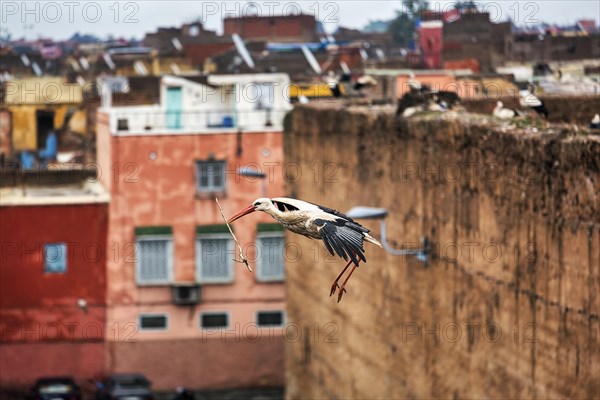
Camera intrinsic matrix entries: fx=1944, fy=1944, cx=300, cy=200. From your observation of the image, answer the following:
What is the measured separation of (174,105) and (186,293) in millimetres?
4497

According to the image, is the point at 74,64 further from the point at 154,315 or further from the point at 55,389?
the point at 55,389

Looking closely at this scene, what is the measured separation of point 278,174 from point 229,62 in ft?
67.6

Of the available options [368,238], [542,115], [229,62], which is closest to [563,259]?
[542,115]

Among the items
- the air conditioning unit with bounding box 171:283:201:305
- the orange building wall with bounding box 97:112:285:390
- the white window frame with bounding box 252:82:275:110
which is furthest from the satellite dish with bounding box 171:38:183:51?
the air conditioning unit with bounding box 171:283:201:305

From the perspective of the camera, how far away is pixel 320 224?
8508mm

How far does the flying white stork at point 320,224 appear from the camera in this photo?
8297 millimetres

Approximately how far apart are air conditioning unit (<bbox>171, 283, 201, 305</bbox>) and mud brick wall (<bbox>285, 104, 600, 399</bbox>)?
7156 millimetres

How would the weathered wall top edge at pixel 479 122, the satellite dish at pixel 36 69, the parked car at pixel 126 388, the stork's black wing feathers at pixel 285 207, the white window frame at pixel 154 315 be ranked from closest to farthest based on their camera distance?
the stork's black wing feathers at pixel 285 207
the weathered wall top edge at pixel 479 122
the parked car at pixel 126 388
the white window frame at pixel 154 315
the satellite dish at pixel 36 69

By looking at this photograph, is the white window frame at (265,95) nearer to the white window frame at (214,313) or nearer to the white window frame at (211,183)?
the white window frame at (211,183)

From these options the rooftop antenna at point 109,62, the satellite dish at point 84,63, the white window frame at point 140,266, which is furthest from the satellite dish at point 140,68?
the white window frame at point 140,266

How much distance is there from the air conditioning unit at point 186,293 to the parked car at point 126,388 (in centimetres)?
199

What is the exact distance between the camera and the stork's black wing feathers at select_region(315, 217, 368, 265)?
8.30 m

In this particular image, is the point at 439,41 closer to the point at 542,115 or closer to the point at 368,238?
the point at 542,115

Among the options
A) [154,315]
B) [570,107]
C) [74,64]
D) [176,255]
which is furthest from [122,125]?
[74,64]
